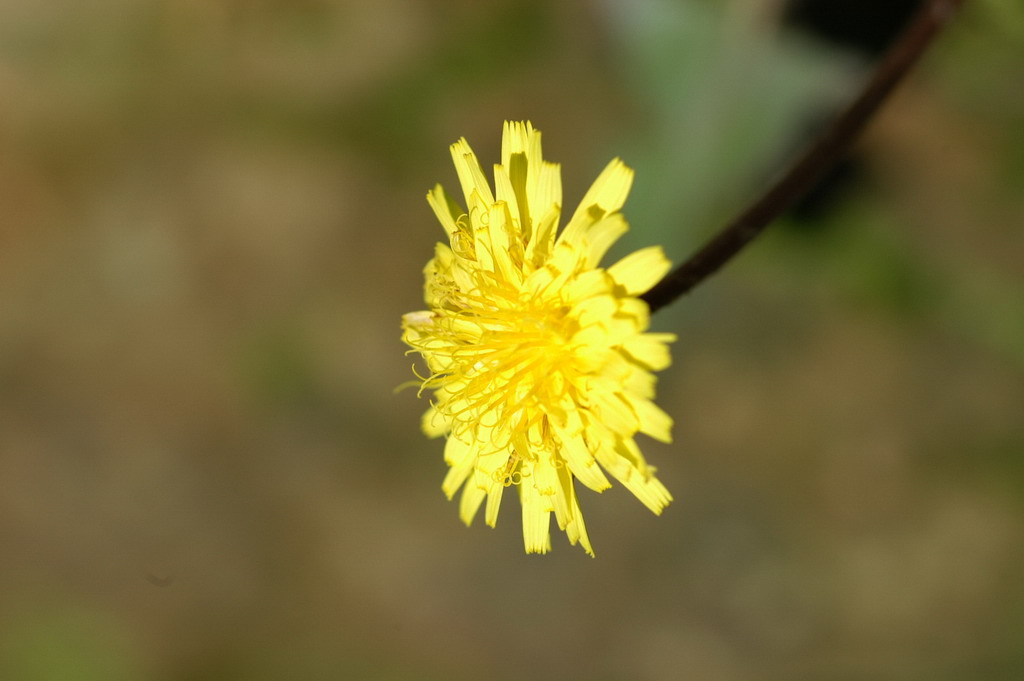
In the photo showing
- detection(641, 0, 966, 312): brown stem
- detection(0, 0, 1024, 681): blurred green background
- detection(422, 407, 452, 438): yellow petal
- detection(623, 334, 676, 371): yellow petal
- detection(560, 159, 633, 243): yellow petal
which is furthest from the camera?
detection(0, 0, 1024, 681): blurred green background

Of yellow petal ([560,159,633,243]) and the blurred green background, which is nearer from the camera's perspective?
yellow petal ([560,159,633,243])

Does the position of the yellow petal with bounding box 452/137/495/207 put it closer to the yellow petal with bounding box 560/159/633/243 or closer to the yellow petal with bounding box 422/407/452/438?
Answer: the yellow petal with bounding box 560/159/633/243

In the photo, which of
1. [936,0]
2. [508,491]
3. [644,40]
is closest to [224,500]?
[508,491]

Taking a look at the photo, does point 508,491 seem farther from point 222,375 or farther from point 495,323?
point 222,375

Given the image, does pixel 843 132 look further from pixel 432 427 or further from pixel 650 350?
pixel 432 427

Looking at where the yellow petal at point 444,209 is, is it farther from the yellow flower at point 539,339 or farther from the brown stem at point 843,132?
the brown stem at point 843,132

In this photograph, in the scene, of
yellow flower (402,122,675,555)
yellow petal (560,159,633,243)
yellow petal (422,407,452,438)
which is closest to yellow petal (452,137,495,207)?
yellow flower (402,122,675,555)
